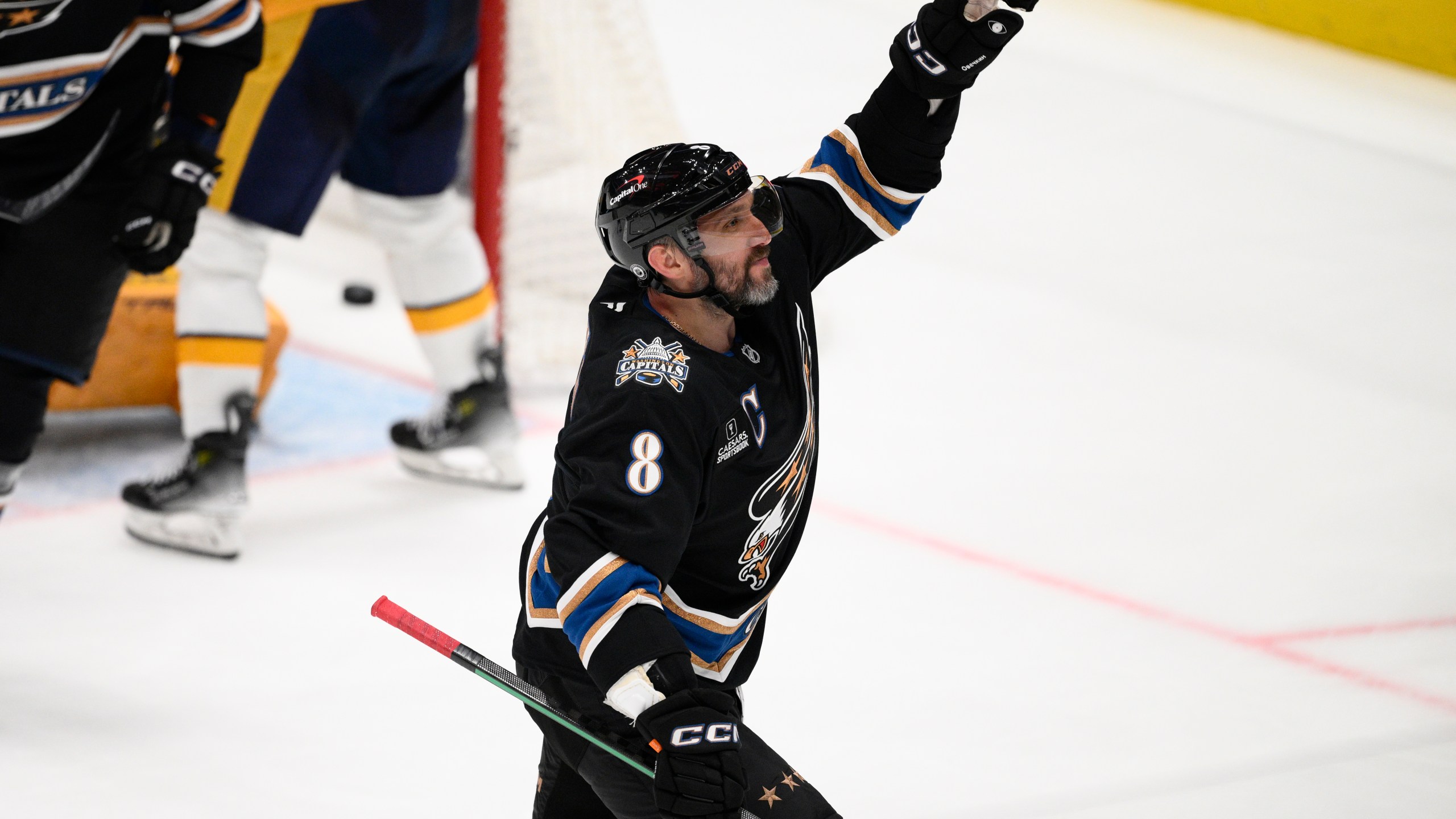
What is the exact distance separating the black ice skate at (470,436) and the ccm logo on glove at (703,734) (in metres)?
2.27

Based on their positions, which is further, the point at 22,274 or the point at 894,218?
the point at 22,274

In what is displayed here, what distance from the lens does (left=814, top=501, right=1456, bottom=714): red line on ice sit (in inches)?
129

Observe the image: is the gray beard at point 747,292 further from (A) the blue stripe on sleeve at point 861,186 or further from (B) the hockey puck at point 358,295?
(B) the hockey puck at point 358,295

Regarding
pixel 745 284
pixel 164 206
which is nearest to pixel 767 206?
pixel 745 284

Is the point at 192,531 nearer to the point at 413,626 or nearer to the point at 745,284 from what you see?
the point at 413,626

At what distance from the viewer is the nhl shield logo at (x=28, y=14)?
2609 millimetres

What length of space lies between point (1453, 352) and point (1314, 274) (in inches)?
26.3

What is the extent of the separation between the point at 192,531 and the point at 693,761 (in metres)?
2.13

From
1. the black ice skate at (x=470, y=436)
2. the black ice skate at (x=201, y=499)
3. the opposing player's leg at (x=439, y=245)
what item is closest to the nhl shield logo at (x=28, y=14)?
the opposing player's leg at (x=439, y=245)

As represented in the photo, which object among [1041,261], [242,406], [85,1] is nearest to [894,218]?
[85,1]

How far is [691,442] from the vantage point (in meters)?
1.78

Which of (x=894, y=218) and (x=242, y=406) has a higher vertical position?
(x=894, y=218)

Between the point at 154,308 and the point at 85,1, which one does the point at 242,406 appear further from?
the point at 85,1

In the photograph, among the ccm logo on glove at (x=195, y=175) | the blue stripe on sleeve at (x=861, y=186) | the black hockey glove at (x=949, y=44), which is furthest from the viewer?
the ccm logo on glove at (x=195, y=175)
